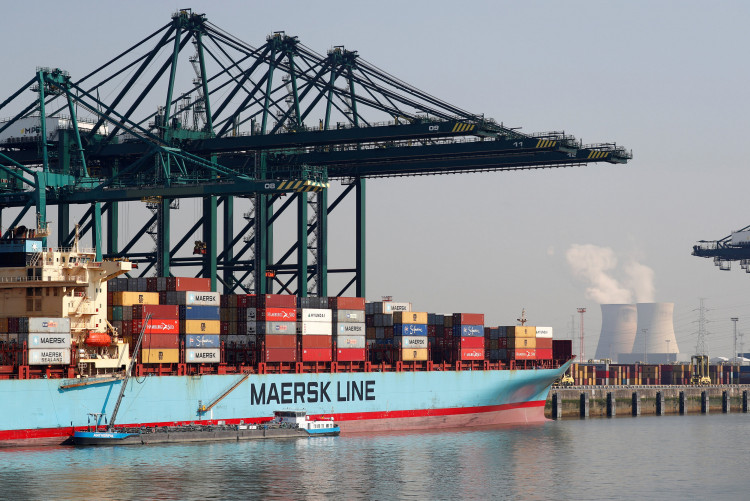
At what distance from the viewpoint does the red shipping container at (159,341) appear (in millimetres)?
71000

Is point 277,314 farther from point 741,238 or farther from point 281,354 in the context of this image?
point 741,238

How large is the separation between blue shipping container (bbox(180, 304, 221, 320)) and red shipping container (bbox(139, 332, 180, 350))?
146cm

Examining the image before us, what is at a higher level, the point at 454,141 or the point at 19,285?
the point at 454,141

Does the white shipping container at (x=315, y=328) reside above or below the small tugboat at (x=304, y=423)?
above

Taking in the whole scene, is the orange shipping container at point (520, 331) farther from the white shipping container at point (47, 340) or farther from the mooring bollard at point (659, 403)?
the white shipping container at point (47, 340)

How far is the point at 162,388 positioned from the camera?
2803 inches

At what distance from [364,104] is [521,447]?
117 feet

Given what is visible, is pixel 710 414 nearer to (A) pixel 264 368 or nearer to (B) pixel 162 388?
(A) pixel 264 368

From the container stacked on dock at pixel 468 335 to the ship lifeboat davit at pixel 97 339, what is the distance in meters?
33.0

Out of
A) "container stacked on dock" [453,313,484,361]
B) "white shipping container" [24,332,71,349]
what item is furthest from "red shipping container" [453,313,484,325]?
"white shipping container" [24,332,71,349]

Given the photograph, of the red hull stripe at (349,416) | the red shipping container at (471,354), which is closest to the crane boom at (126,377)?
the red hull stripe at (349,416)

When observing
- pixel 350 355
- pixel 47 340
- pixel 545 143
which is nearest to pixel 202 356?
pixel 47 340

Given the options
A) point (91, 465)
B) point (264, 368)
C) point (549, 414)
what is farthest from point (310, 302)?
point (549, 414)

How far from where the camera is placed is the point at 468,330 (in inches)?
3698
